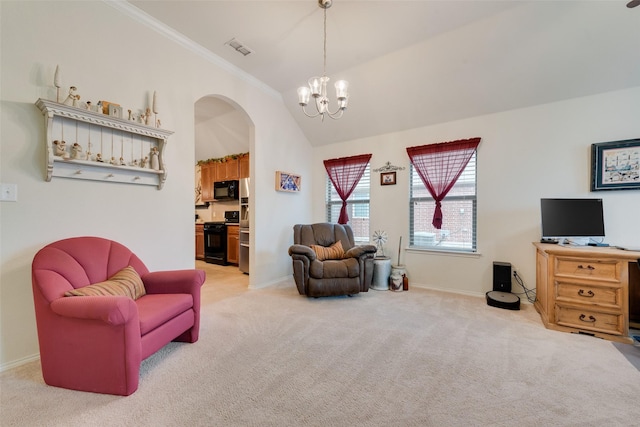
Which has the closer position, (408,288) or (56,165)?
(56,165)

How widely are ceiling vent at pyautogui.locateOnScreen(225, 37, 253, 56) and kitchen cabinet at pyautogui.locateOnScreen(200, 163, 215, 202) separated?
11.6 feet

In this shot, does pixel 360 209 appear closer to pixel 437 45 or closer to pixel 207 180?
pixel 437 45

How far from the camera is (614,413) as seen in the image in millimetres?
1455

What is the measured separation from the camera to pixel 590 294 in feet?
7.94

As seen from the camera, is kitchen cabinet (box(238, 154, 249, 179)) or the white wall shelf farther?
kitchen cabinet (box(238, 154, 249, 179))

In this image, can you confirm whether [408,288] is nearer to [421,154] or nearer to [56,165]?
[421,154]

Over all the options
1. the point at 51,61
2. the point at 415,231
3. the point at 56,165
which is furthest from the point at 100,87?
the point at 415,231

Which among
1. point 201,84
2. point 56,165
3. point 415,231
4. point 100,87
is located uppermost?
point 201,84

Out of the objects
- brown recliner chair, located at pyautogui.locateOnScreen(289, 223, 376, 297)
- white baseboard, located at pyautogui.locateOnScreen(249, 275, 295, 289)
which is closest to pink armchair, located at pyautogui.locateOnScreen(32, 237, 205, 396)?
brown recliner chair, located at pyautogui.locateOnScreen(289, 223, 376, 297)

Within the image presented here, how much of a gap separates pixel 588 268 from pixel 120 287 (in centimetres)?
405

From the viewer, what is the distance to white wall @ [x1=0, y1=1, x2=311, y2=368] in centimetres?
193

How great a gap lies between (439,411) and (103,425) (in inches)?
72.2

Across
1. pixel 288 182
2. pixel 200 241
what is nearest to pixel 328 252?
pixel 288 182

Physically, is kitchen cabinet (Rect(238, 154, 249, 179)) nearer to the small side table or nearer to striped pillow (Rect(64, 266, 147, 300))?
the small side table
